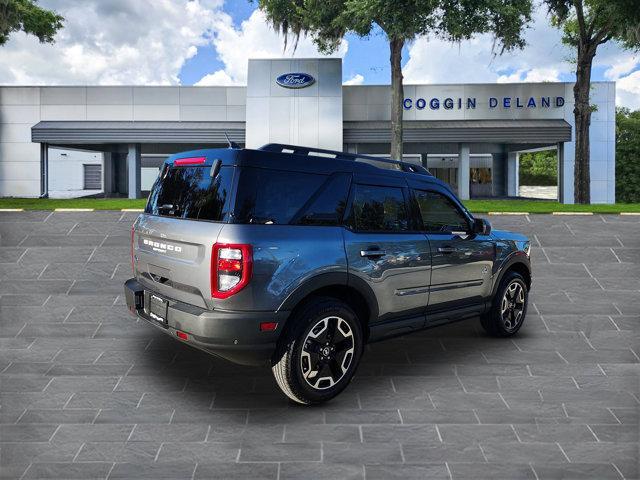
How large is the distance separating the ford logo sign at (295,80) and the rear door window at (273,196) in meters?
22.8

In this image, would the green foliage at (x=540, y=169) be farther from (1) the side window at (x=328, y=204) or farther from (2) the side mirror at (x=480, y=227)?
(1) the side window at (x=328, y=204)

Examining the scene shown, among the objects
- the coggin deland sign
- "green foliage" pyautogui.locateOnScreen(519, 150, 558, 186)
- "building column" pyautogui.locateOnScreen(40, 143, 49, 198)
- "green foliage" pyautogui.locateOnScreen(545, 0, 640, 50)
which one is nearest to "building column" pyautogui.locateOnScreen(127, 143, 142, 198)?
"building column" pyautogui.locateOnScreen(40, 143, 49, 198)

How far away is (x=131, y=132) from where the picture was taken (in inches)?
1143

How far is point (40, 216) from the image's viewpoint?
11227mm

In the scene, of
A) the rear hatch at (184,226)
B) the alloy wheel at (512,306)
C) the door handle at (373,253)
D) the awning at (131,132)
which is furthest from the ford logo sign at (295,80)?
the door handle at (373,253)

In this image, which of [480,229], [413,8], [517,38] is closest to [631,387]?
[480,229]

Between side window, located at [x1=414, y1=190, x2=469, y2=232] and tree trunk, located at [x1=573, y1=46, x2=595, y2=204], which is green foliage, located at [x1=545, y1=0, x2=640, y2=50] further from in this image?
side window, located at [x1=414, y1=190, x2=469, y2=232]

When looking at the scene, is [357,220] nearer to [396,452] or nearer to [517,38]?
[396,452]

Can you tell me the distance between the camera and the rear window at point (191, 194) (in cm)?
436

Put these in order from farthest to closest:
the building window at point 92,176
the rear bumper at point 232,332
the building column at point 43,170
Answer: the building window at point 92,176 < the building column at point 43,170 < the rear bumper at point 232,332

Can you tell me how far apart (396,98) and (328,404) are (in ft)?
62.0

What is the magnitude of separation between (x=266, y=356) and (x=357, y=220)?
A: 57.2 inches

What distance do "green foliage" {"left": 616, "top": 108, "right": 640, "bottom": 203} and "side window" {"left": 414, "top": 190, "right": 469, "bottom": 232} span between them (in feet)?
139

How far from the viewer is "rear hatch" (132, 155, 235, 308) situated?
431 cm
